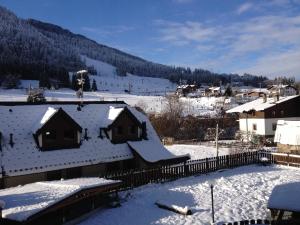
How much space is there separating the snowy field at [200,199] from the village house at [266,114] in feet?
99.0

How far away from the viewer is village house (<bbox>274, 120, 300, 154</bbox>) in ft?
137

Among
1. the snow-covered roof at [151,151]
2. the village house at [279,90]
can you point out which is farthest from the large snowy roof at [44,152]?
the village house at [279,90]

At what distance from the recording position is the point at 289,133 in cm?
4231

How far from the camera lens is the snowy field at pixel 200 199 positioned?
1983cm

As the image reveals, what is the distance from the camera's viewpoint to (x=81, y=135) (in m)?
27.5

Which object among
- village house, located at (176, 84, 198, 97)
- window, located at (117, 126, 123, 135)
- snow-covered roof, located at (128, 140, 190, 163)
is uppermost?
village house, located at (176, 84, 198, 97)

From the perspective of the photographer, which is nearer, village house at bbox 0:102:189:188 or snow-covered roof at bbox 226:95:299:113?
village house at bbox 0:102:189:188

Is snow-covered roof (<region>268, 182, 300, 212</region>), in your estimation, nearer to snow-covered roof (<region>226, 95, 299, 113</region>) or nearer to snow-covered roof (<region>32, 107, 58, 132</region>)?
snow-covered roof (<region>32, 107, 58, 132</region>)

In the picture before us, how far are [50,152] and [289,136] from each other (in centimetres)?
2630

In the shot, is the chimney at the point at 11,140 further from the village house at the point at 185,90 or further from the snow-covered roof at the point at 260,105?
the village house at the point at 185,90

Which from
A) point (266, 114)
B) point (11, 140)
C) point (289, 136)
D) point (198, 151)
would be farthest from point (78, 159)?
point (266, 114)

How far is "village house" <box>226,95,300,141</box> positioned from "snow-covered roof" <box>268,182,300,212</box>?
43.1m

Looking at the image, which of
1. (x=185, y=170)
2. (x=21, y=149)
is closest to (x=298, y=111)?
(x=185, y=170)

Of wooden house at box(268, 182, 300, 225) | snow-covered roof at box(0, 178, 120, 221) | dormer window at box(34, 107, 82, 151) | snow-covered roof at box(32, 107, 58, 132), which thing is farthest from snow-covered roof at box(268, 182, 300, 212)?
snow-covered roof at box(32, 107, 58, 132)
